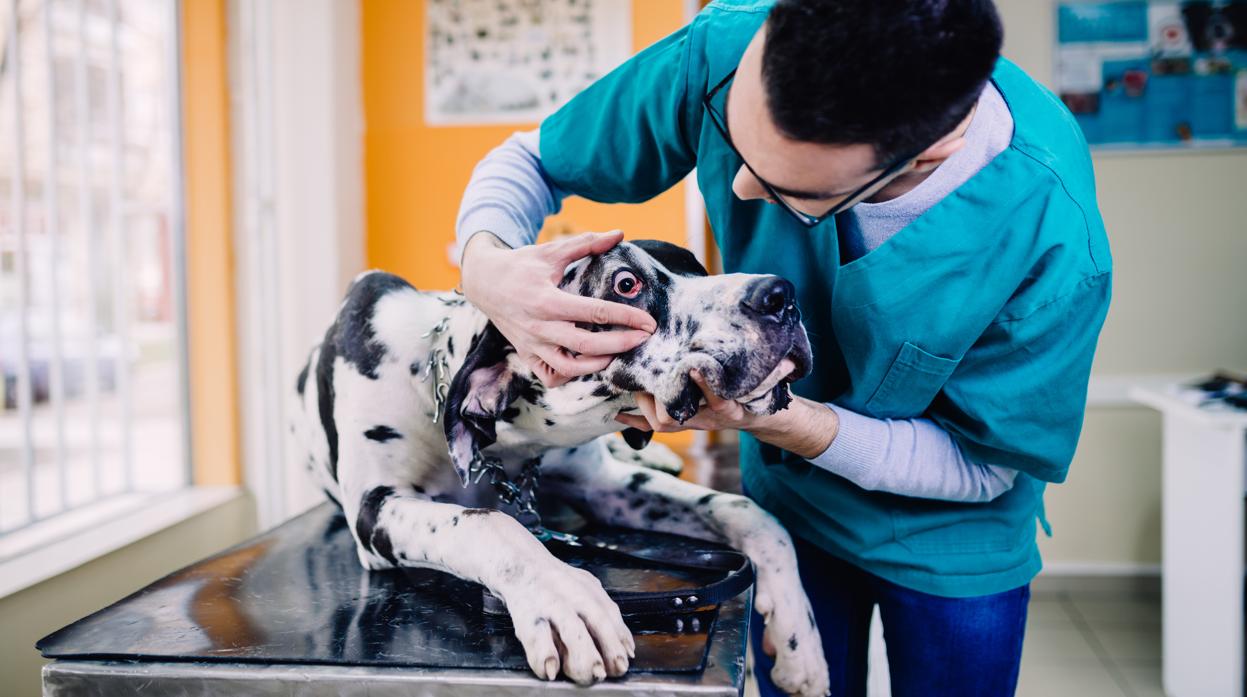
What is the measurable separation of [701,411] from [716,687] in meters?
0.29

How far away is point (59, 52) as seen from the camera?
2.22m

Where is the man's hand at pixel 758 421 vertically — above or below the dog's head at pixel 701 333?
below

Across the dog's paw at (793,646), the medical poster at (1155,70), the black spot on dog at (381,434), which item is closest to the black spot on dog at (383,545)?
the black spot on dog at (381,434)

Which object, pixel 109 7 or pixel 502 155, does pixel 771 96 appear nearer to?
pixel 502 155

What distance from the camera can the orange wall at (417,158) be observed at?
289cm

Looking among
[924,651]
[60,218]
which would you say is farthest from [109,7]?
[924,651]

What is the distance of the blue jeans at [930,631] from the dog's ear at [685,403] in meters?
0.51

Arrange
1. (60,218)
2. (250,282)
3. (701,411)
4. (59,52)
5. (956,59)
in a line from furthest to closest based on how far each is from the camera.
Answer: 1. (250,282)
2. (59,52)
3. (60,218)
4. (701,411)
5. (956,59)

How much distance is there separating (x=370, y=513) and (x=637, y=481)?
0.42m

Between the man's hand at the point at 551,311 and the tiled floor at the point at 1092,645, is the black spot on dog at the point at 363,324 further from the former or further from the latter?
the tiled floor at the point at 1092,645

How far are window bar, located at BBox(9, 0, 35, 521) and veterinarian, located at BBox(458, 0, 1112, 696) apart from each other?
1.19 m

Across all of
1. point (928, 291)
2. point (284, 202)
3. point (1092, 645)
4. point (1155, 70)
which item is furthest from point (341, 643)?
point (1155, 70)

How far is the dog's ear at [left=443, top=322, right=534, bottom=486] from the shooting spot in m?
1.07

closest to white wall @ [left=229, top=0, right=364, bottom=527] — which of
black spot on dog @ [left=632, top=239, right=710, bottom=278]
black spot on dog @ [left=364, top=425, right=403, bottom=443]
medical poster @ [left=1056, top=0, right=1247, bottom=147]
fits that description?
black spot on dog @ [left=364, top=425, right=403, bottom=443]
